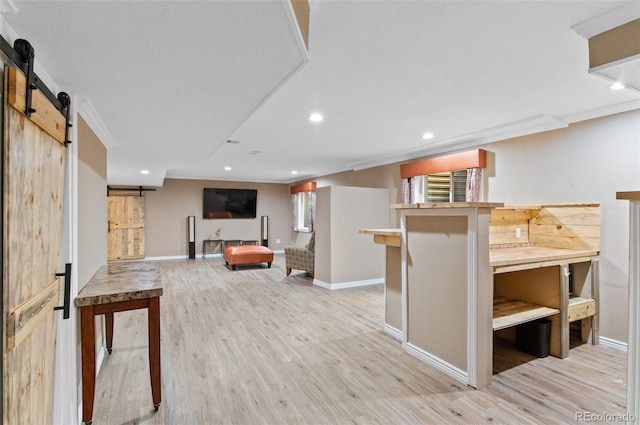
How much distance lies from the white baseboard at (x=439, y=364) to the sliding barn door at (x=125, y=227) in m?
7.68

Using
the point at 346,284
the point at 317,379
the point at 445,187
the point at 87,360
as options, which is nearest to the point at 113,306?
the point at 87,360

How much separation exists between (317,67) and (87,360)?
7.66 feet

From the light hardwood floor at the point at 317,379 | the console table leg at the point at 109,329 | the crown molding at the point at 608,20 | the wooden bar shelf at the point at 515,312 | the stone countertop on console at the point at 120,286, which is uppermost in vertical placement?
the crown molding at the point at 608,20

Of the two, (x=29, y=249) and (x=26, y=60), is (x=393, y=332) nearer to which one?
(x=29, y=249)

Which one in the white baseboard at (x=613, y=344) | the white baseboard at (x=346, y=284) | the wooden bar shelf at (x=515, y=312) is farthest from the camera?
the white baseboard at (x=346, y=284)

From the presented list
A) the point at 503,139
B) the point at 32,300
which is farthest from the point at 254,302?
the point at 503,139

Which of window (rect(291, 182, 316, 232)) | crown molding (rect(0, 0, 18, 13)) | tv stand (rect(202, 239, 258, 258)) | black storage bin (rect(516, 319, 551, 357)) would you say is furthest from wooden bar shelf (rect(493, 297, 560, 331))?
tv stand (rect(202, 239, 258, 258))

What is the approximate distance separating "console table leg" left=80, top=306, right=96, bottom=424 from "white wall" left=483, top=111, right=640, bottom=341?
4361 mm

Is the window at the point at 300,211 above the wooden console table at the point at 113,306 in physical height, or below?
above

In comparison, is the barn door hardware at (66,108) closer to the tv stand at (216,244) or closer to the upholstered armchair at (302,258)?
the upholstered armchair at (302,258)

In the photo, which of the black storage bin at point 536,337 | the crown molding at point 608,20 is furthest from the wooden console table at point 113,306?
the black storage bin at point 536,337

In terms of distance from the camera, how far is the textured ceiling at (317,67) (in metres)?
1.17

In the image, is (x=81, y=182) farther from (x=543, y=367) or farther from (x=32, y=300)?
(x=543, y=367)

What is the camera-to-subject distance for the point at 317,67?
2.19 meters
